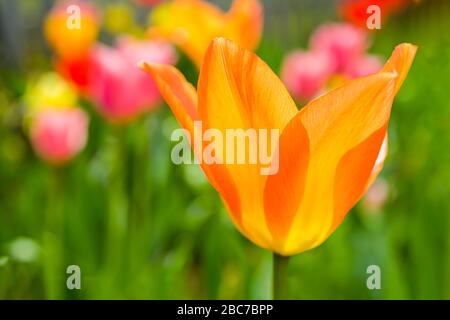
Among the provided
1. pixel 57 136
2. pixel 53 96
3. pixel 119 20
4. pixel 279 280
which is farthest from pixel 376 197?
pixel 119 20

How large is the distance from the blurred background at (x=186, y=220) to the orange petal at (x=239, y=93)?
1.03 ft

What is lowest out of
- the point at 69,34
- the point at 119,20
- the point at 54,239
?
the point at 54,239

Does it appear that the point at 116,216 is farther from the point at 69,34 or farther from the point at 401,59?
the point at 401,59

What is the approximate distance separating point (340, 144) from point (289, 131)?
3 centimetres

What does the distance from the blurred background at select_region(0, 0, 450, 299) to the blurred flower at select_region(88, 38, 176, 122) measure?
0.02 metres

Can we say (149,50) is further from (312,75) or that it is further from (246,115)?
(246,115)

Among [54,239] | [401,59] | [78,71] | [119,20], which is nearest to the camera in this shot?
[401,59]

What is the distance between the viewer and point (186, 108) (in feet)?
1.43

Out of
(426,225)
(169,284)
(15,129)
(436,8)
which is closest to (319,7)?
(436,8)

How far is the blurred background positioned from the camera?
910 mm

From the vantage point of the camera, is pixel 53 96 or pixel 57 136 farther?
pixel 53 96

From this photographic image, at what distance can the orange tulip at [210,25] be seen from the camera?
101 cm

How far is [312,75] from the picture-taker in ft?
4.36

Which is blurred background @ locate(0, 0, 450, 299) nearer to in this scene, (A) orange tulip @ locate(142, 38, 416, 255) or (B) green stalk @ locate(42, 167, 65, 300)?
(B) green stalk @ locate(42, 167, 65, 300)
